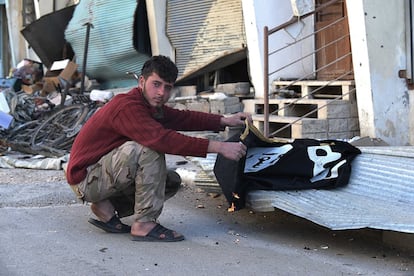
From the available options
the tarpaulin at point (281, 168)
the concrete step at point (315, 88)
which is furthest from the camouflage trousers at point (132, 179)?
the concrete step at point (315, 88)

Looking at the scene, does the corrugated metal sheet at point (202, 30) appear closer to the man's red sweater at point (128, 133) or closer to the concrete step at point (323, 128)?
the concrete step at point (323, 128)

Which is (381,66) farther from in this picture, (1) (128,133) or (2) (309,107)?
(1) (128,133)

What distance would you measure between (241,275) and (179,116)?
144cm

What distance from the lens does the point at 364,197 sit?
14.7 ft

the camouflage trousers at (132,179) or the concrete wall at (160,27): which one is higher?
the concrete wall at (160,27)

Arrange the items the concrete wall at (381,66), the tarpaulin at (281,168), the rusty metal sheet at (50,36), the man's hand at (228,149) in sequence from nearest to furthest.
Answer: the man's hand at (228,149)
the tarpaulin at (281,168)
the concrete wall at (381,66)
the rusty metal sheet at (50,36)

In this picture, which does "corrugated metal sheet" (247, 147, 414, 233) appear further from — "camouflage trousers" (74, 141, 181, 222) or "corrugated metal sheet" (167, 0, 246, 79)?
"corrugated metal sheet" (167, 0, 246, 79)

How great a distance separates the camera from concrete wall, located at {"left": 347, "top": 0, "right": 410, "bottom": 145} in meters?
6.81

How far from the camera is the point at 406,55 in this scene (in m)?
6.95

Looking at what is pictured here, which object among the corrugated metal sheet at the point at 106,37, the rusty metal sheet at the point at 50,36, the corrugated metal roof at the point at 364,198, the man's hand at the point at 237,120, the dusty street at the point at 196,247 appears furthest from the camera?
the rusty metal sheet at the point at 50,36

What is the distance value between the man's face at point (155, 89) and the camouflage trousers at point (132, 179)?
13.0 inches

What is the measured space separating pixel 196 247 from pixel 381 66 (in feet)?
11.7

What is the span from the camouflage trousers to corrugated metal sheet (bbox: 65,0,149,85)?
6931 millimetres

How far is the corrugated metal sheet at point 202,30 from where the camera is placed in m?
9.36
